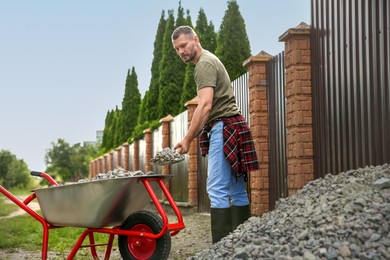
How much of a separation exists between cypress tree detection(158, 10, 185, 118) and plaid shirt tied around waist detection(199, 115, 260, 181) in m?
19.9

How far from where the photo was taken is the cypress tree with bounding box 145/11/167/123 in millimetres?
27641

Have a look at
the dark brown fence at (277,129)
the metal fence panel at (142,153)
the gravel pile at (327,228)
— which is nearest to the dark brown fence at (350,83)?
the gravel pile at (327,228)

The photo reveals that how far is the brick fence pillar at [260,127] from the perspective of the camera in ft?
29.1

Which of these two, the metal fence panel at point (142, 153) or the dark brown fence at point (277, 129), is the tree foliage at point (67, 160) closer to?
the metal fence panel at point (142, 153)

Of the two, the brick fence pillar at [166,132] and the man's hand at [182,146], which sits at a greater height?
the brick fence pillar at [166,132]

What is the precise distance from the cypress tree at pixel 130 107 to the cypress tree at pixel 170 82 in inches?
430

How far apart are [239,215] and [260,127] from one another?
137 inches

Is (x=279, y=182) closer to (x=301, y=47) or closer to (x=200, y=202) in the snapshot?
(x=301, y=47)

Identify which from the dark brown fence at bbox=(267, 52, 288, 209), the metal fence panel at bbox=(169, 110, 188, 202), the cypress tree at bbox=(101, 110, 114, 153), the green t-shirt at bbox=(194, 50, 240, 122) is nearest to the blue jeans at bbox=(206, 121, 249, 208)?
the green t-shirt at bbox=(194, 50, 240, 122)

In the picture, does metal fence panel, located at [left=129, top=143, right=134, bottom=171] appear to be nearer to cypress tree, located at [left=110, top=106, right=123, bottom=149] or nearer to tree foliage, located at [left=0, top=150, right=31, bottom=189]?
cypress tree, located at [left=110, top=106, right=123, bottom=149]

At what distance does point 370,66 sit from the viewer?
6039 millimetres

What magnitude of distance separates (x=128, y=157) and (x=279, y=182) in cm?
1712

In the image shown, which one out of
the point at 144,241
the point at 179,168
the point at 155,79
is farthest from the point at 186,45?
the point at 155,79

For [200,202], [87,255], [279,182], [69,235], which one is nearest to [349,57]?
[279,182]
